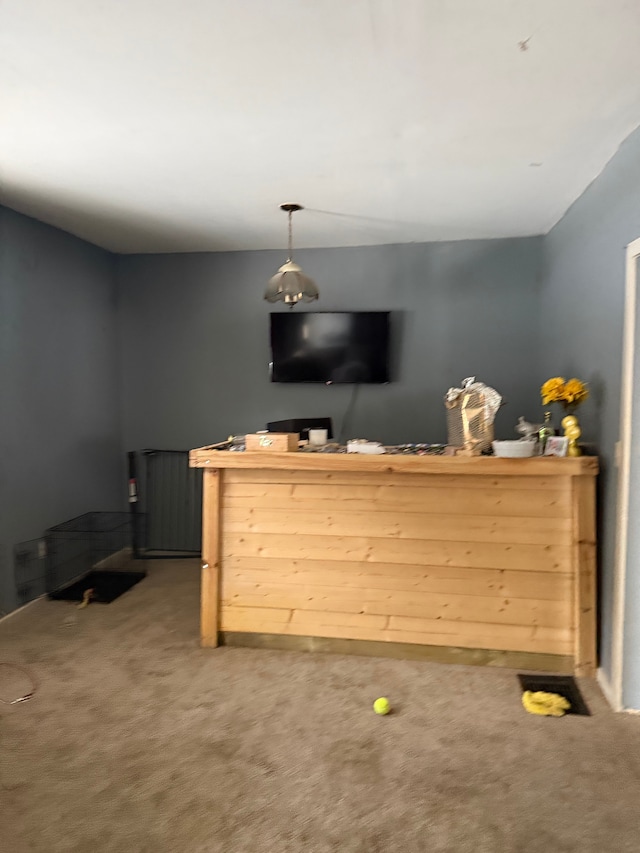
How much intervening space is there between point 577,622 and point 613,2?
7.77 feet

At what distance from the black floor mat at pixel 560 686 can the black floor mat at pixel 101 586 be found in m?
2.53

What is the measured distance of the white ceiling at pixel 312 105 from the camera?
1.63m

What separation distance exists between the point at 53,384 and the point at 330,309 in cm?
205

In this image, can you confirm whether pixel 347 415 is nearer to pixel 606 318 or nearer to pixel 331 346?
pixel 331 346

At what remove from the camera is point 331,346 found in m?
4.30

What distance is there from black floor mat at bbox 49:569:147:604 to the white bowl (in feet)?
8.58

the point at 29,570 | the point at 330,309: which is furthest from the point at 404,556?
the point at 29,570

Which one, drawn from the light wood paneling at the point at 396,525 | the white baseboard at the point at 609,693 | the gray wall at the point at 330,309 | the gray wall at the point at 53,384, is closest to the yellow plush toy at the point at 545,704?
the white baseboard at the point at 609,693

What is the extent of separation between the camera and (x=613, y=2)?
1535 mm

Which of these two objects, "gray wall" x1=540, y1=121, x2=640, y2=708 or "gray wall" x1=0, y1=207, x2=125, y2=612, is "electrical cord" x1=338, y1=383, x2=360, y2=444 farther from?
"gray wall" x1=0, y1=207, x2=125, y2=612

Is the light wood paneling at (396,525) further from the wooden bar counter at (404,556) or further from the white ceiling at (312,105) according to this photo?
the white ceiling at (312,105)

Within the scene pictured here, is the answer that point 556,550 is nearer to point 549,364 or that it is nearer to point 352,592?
point 352,592

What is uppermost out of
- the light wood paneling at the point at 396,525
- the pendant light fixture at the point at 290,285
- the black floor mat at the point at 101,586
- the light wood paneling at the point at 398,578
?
the pendant light fixture at the point at 290,285

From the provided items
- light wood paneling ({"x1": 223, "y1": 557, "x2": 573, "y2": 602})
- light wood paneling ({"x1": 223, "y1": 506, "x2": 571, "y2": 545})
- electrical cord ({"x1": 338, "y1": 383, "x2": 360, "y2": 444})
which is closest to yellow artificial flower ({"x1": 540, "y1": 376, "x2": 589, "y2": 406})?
light wood paneling ({"x1": 223, "y1": 506, "x2": 571, "y2": 545})
